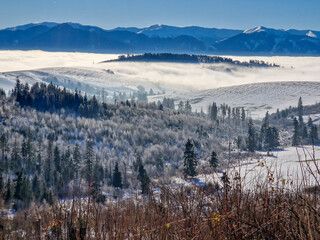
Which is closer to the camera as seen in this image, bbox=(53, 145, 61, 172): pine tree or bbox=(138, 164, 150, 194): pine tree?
bbox=(138, 164, 150, 194): pine tree

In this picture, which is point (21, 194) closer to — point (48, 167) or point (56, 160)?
point (48, 167)

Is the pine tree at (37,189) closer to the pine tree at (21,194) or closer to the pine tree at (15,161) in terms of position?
the pine tree at (21,194)

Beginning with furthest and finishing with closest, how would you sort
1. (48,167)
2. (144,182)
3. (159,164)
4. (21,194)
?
1. (159,164)
2. (48,167)
3. (21,194)
4. (144,182)

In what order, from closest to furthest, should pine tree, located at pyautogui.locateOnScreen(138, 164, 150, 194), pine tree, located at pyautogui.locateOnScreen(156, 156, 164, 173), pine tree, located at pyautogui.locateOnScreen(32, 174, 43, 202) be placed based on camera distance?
pine tree, located at pyautogui.locateOnScreen(138, 164, 150, 194), pine tree, located at pyautogui.locateOnScreen(32, 174, 43, 202), pine tree, located at pyautogui.locateOnScreen(156, 156, 164, 173)

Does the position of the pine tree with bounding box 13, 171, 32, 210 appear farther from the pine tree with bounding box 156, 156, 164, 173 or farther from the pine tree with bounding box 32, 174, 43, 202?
the pine tree with bounding box 156, 156, 164, 173

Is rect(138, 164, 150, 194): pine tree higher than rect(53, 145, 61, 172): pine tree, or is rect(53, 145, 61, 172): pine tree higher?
rect(138, 164, 150, 194): pine tree

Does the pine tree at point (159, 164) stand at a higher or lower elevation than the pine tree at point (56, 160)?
lower

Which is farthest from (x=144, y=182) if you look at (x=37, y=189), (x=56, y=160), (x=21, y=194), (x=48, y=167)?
(x=56, y=160)

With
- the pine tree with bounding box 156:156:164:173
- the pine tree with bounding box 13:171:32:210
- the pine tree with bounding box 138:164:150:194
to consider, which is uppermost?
the pine tree with bounding box 138:164:150:194

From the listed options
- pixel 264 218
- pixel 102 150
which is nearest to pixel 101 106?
pixel 102 150

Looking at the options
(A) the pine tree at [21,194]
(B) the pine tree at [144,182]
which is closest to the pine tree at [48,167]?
(A) the pine tree at [21,194]

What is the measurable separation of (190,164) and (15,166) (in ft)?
127

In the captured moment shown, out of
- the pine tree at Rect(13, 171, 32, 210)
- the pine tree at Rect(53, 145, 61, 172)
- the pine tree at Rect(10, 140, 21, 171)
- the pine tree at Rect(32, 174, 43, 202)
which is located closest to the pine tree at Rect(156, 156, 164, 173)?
the pine tree at Rect(53, 145, 61, 172)

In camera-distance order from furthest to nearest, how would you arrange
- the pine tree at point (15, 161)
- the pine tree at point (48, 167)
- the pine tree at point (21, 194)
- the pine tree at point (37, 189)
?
the pine tree at point (15, 161) < the pine tree at point (48, 167) < the pine tree at point (37, 189) < the pine tree at point (21, 194)
